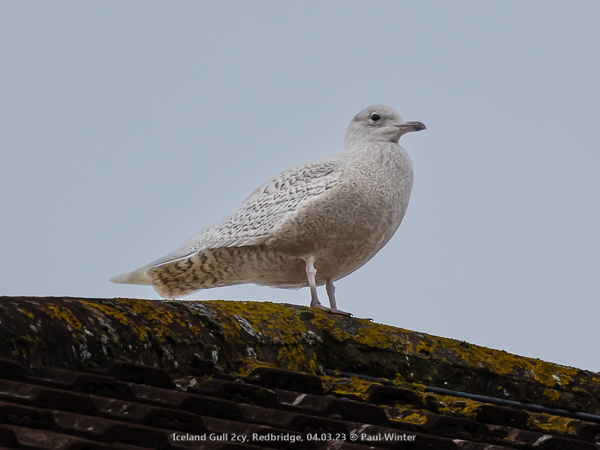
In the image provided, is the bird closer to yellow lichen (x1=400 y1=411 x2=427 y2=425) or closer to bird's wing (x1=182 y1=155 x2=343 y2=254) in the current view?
bird's wing (x1=182 y1=155 x2=343 y2=254)

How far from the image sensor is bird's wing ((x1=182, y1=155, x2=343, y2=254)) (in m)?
6.91

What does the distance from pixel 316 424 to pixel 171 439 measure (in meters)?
0.67

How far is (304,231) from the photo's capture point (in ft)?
22.1

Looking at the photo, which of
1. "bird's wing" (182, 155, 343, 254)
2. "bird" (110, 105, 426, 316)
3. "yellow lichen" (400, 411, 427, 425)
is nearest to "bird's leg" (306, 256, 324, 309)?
"bird" (110, 105, 426, 316)

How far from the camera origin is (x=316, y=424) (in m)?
3.29

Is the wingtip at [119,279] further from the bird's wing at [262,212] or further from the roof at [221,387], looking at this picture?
the roof at [221,387]

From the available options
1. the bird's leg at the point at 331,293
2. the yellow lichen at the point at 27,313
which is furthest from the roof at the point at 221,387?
the bird's leg at the point at 331,293

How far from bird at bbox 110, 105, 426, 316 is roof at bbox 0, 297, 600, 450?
123cm

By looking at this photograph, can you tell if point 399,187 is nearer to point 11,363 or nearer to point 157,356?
point 157,356

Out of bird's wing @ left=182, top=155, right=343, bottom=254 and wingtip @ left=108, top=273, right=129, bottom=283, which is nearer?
bird's wing @ left=182, top=155, right=343, bottom=254

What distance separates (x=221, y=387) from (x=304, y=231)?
3184mm

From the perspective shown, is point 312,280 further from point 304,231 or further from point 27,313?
point 27,313

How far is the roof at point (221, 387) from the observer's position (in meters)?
2.88

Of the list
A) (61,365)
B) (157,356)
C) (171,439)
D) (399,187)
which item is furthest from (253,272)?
(171,439)
